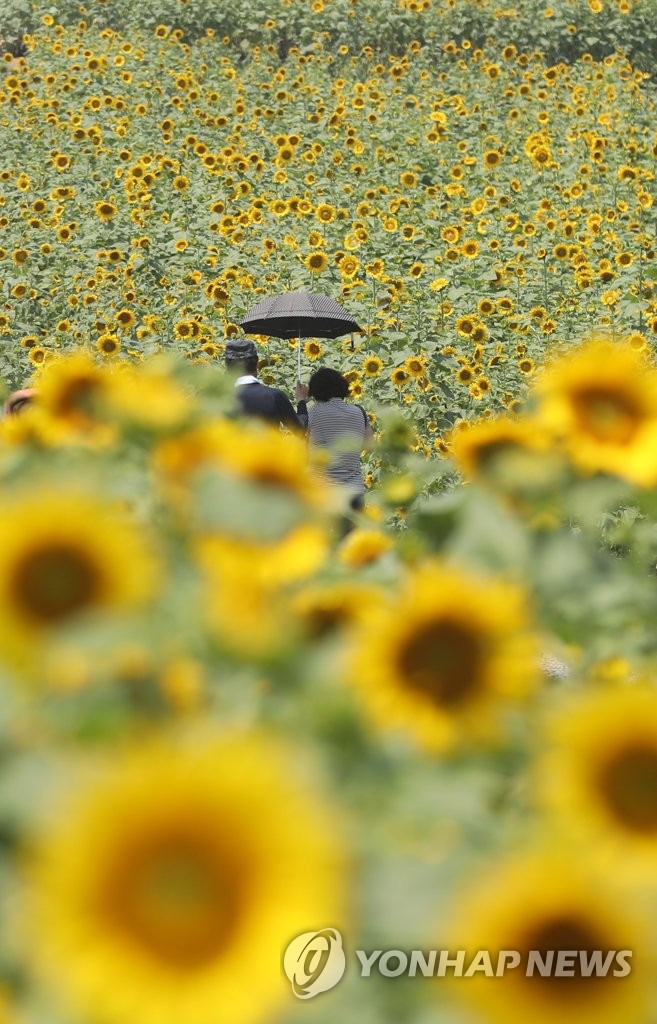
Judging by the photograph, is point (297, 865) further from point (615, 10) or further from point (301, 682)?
point (615, 10)

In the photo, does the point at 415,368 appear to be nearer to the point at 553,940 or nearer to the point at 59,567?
the point at 59,567

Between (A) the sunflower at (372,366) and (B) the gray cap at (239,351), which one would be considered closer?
(B) the gray cap at (239,351)

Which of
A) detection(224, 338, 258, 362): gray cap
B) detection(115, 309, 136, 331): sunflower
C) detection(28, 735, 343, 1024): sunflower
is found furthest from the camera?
detection(115, 309, 136, 331): sunflower

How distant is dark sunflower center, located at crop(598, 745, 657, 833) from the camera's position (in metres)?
1.14

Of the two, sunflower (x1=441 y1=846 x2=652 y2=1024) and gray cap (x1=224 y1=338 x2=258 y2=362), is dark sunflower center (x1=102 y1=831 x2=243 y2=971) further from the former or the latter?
gray cap (x1=224 y1=338 x2=258 y2=362)

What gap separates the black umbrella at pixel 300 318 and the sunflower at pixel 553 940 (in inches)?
299

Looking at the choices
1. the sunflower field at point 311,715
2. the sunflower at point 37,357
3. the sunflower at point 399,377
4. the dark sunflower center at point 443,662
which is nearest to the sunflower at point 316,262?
the sunflower at point 399,377

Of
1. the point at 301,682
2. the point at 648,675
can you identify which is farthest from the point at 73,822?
the point at 648,675

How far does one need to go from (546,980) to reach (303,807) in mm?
255

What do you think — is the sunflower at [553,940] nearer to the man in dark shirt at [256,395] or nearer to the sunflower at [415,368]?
the man in dark shirt at [256,395]

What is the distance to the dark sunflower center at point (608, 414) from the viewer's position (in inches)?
59.8

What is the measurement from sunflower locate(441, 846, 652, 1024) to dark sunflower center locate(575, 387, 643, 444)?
2.21ft

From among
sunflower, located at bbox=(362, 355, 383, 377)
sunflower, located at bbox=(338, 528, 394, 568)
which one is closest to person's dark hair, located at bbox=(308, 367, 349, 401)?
sunflower, located at bbox=(362, 355, 383, 377)

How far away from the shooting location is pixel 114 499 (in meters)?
1.40
